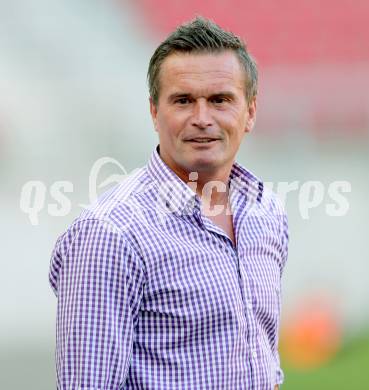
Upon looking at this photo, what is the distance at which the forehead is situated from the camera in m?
1.43

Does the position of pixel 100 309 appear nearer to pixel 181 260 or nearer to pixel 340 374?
pixel 181 260

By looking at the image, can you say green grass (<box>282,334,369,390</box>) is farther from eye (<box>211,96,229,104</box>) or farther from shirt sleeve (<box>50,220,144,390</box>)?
shirt sleeve (<box>50,220,144,390</box>)

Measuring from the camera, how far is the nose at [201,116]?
4.66 ft

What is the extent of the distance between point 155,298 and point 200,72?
40 centimetres

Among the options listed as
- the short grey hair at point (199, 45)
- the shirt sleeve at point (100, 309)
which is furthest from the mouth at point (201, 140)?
the shirt sleeve at point (100, 309)

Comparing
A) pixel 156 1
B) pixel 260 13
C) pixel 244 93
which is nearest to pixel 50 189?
pixel 156 1

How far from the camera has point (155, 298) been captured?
1284 millimetres

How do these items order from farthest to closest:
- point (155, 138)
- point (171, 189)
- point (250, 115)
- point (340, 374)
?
point (340, 374) < point (155, 138) < point (250, 115) < point (171, 189)

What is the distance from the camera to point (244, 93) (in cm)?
152

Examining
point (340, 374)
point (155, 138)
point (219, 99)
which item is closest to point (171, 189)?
point (219, 99)

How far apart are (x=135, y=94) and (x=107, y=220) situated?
5.91 feet

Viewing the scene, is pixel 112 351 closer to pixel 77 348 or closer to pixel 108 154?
pixel 77 348

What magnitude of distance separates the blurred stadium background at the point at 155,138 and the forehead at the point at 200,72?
1483mm

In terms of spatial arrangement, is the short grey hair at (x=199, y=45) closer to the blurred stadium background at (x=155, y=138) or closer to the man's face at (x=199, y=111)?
the man's face at (x=199, y=111)
